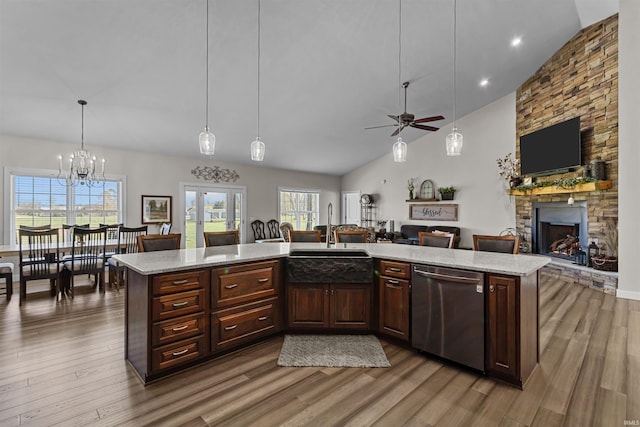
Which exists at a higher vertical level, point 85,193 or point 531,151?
point 531,151

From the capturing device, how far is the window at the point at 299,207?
9.09 m

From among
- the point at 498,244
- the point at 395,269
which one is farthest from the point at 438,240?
the point at 395,269

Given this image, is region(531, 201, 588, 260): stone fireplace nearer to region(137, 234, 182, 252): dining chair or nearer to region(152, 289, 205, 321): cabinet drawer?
region(152, 289, 205, 321): cabinet drawer

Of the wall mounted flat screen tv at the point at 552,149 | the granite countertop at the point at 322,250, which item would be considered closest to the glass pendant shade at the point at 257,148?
the granite countertop at the point at 322,250

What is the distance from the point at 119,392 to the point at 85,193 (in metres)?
5.18

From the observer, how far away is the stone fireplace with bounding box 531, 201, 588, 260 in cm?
513

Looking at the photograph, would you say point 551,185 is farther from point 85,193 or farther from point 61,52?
point 85,193

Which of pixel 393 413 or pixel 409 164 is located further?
pixel 409 164

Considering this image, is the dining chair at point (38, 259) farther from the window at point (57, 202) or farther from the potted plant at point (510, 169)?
the potted plant at point (510, 169)

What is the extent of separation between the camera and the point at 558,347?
2688mm

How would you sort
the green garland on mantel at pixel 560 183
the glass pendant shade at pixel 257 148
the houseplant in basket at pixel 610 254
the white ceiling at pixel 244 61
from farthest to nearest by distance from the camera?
the green garland on mantel at pixel 560 183 < the houseplant in basket at pixel 610 254 < the white ceiling at pixel 244 61 < the glass pendant shade at pixel 257 148

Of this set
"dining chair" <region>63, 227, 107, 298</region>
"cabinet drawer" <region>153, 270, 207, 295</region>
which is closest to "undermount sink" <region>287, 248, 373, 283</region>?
"cabinet drawer" <region>153, 270, 207, 295</region>

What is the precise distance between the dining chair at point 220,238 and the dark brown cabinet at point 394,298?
1888 mm

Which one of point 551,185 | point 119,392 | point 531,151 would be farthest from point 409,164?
point 119,392
